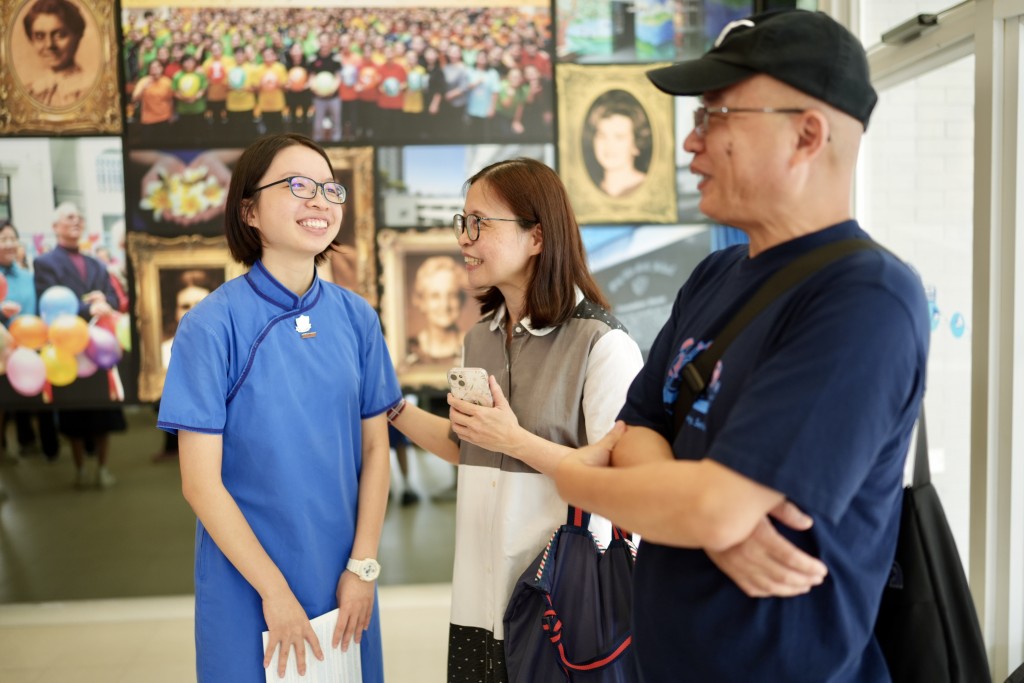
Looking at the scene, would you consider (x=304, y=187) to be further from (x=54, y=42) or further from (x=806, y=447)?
(x=54, y=42)

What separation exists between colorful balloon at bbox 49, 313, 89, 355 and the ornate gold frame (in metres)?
1.39

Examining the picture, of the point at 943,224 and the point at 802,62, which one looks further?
the point at 943,224

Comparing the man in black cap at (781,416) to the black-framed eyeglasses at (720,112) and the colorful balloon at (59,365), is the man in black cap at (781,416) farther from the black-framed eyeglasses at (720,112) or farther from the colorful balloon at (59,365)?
the colorful balloon at (59,365)

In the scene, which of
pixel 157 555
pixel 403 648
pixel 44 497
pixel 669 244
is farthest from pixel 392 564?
pixel 669 244

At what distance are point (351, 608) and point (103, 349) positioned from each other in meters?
2.82

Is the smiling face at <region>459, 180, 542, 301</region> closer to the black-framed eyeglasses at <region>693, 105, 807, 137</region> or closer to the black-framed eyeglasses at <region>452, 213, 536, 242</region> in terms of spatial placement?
the black-framed eyeglasses at <region>452, 213, 536, 242</region>

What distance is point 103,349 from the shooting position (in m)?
4.21

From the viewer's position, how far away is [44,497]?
4.22m

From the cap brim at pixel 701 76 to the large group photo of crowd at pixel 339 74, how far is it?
10.1ft

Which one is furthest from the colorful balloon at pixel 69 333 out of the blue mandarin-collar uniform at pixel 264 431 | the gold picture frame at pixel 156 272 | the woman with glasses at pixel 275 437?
the blue mandarin-collar uniform at pixel 264 431

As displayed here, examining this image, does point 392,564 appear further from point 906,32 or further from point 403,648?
point 906,32

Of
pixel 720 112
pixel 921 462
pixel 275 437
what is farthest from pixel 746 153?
pixel 275 437

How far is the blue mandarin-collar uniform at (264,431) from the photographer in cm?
186

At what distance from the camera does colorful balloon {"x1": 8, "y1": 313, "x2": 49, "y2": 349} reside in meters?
4.13
